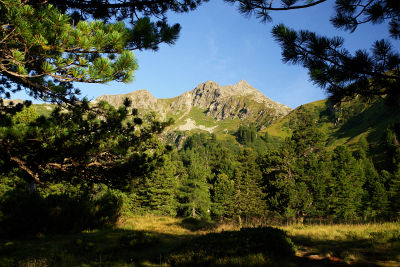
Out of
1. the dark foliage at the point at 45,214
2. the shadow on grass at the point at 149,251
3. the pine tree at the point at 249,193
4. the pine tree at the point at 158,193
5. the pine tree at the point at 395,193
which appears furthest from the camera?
the pine tree at the point at 249,193

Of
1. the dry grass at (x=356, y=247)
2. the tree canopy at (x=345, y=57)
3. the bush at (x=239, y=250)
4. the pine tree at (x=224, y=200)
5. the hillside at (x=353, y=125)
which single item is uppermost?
the hillside at (x=353, y=125)

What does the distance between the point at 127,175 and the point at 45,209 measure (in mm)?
5722

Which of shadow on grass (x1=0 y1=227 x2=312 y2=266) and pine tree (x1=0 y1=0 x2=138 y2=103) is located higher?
pine tree (x1=0 y1=0 x2=138 y2=103)

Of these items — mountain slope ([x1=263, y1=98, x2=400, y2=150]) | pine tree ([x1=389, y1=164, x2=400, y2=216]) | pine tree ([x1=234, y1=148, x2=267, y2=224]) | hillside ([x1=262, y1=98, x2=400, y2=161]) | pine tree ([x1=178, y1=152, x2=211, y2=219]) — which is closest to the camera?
pine tree ([x1=389, y1=164, x2=400, y2=216])

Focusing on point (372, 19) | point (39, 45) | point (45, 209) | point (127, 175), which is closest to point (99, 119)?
point (127, 175)

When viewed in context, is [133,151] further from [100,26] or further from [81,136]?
[100,26]

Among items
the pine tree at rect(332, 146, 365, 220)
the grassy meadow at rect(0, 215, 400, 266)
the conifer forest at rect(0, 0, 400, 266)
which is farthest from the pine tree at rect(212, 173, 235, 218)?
the grassy meadow at rect(0, 215, 400, 266)

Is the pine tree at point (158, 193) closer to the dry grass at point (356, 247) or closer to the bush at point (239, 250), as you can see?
the dry grass at point (356, 247)

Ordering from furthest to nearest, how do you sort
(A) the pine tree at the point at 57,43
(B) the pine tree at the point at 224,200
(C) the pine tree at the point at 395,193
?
(B) the pine tree at the point at 224,200, (C) the pine tree at the point at 395,193, (A) the pine tree at the point at 57,43

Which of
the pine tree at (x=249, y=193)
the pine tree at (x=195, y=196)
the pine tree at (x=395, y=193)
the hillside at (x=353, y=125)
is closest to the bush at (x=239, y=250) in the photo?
the pine tree at (x=249, y=193)

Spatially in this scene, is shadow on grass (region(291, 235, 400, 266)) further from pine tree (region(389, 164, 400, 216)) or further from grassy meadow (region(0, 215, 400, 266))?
pine tree (region(389, 164, 400, 216))

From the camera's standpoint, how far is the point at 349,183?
3475 centimetres

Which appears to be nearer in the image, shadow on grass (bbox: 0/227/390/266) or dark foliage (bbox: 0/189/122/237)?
shadow on grass (bbox: 0/227/390/266)

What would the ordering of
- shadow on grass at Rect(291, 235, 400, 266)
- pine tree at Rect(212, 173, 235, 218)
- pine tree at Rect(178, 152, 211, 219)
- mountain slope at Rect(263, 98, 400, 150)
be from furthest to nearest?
mountain slope at Rect(263, 98, 400, 150)
pine tree at Rect(212, 173, 235, 218)
pine tree at Rect(178, 152, 211, 219)
shadow on grass at Rect(291, 235, 400, 266)
